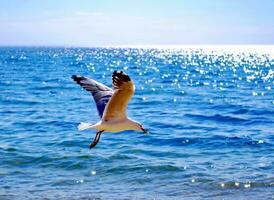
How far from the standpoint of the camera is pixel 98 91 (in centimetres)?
1055

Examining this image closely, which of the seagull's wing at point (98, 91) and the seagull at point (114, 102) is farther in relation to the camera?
the seagull's wing at point (98, 91)

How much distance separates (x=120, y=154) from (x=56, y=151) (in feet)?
7.51

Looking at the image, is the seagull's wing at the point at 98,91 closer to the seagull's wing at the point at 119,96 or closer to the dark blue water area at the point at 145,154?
the seagull's wing at the point at 119,96

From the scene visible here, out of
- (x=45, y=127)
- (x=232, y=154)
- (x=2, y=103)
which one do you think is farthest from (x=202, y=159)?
(x=2, y=103)

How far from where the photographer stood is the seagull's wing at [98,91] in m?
10.4

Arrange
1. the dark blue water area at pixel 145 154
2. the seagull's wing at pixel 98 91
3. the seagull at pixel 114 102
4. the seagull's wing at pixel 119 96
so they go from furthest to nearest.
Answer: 1. the dark blue water area at pixel 145 154
2. the seagull's wing at pixel 98 91
3. the seagull at pixel 114 102
4. the seagull's wing at pixel 119 96

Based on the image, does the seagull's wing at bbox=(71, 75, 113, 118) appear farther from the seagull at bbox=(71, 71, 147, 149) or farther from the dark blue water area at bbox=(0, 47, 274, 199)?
the dark blue water area at bbox=(0, 47, 274, 199)

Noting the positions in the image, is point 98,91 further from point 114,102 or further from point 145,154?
point 145,154

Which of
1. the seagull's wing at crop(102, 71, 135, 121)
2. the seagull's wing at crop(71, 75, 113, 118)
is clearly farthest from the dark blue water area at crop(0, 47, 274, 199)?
the seagull's wing at crop(102, 71, 135, 121)

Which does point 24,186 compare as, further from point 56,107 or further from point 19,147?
point 56,107

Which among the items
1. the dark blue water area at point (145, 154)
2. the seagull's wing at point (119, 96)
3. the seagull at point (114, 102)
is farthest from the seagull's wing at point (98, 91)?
the dark blue water area at point (145, 154)

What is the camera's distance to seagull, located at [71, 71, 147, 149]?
8.88m

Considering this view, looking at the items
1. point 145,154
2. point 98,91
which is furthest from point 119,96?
point 145,154

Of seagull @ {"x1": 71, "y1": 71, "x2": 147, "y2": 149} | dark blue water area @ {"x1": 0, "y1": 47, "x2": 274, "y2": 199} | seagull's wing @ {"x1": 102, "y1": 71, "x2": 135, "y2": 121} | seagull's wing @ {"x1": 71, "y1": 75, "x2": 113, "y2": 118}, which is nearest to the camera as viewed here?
seagull's wing @ {"x1": 102, "y1": 71, "x2": 135, "y2": 121}
